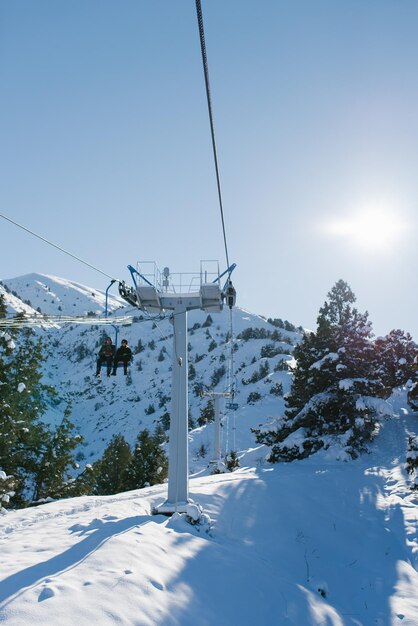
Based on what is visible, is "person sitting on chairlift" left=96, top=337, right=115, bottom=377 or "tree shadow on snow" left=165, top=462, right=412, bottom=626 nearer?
"tree shadow on snow" left=165, top=462, right=412, bottom=626

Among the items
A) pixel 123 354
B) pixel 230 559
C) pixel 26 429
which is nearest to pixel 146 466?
A: pixel 26 429

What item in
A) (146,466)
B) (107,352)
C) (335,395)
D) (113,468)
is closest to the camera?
(107,352)

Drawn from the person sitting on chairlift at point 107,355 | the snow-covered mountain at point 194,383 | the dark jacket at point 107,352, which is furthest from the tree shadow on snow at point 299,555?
the snow-covered mountain at point 194,383

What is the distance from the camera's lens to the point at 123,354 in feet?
48.8

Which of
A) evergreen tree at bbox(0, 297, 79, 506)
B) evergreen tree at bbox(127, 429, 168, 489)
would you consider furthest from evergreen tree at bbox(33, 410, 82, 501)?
evergreen tree at bbox(127, 429, 168, 489)

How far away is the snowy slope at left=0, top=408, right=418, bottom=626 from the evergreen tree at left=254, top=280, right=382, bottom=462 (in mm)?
4788

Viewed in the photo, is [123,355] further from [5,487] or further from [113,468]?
[113,468]

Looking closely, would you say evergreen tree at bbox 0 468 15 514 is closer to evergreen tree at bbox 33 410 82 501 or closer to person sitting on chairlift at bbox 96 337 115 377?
evergreen tree at bbox 33 410 82 501

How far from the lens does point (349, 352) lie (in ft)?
80.1

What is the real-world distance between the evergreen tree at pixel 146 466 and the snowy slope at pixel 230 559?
18069mm

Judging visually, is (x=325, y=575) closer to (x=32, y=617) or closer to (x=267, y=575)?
(x=267, y=575)

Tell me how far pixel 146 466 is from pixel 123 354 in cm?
2329

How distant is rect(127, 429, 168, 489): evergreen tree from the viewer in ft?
114

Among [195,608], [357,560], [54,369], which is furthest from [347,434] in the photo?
[54,369]
